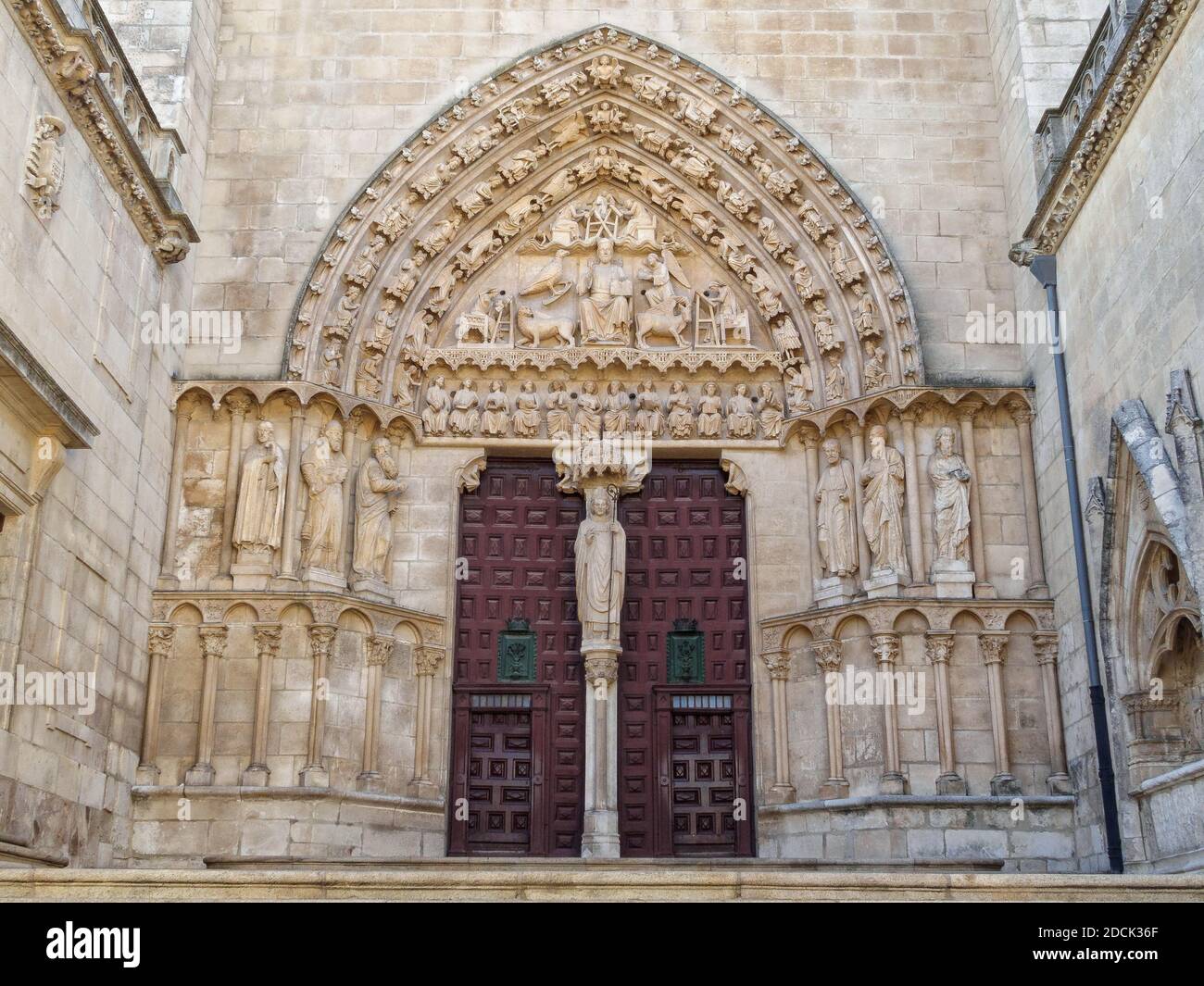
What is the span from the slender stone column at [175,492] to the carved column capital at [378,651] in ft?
5.83

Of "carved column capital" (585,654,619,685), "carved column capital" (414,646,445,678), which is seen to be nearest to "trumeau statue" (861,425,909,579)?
"carved column capital" (585,654,619,685)

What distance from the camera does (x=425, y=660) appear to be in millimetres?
12586

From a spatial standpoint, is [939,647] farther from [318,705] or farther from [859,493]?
[318,705]

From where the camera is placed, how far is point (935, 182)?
13562 mm

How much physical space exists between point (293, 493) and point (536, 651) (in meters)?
2.63

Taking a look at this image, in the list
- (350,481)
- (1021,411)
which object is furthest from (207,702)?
(1021,411)

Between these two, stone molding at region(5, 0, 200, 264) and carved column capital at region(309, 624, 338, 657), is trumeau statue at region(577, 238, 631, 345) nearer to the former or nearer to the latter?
stone molding at region(5, 0, 200, 264)

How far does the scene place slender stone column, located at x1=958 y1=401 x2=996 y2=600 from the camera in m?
12.3
